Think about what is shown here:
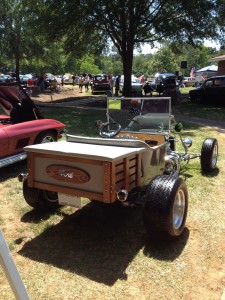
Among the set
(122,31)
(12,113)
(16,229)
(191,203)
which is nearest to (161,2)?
(122,31)

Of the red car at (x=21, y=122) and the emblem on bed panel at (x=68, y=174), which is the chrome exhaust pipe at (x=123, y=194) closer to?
the emblem on bed panel at (x=68, y=174)

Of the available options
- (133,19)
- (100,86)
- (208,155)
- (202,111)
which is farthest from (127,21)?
(208,155)

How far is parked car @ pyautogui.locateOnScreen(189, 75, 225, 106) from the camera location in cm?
1673

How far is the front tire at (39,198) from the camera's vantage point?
4.20 m

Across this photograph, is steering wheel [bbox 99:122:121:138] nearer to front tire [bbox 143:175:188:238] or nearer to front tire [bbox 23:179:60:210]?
front tire [bbox 23:179:60:210]

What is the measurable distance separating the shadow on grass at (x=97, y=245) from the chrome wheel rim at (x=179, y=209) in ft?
0.64

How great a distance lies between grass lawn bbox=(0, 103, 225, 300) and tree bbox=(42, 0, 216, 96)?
1288 cm

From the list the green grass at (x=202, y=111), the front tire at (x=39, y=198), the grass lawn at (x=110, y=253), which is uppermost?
the green grass at (x=202, y=111)

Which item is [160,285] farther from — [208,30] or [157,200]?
[208,30]

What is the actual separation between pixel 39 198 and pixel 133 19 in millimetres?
14866

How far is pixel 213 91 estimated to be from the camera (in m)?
17.2

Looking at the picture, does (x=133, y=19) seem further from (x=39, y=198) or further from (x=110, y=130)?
(x=39, y=198)

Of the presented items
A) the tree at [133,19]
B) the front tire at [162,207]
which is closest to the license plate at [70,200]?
the front tire at [162,207]

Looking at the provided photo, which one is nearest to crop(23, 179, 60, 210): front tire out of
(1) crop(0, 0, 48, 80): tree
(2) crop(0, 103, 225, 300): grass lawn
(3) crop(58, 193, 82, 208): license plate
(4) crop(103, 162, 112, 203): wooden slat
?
(2) crop(0, 103, 225, 300): grass lawn
